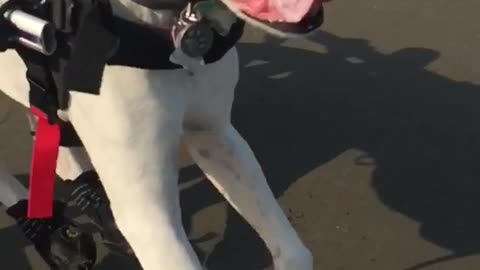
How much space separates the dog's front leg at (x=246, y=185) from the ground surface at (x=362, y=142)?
9.5 inches

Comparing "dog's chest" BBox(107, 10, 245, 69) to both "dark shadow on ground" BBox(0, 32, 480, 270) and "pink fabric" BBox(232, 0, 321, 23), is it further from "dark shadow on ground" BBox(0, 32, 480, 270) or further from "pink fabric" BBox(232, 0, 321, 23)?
"dark shadow on ground" BBox(0, 32, 480, 270)

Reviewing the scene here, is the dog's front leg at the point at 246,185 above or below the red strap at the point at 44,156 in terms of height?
below

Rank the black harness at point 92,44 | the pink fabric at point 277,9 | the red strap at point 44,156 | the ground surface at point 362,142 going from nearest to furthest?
the pink fabric at point 277,9 → the black harness at point 92,44 → the red strap at point 44,156 → the ground surface at point 362,142

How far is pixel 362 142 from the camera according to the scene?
2.85 m

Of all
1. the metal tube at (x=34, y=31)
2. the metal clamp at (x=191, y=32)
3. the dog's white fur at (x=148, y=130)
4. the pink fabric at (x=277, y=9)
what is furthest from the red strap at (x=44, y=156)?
the pink fabric at (x=277, y=9)

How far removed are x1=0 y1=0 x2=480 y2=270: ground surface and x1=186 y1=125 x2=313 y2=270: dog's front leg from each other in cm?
24

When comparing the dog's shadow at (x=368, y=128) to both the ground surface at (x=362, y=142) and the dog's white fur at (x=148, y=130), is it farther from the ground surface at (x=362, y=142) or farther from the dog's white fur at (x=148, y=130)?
the dog's white fur at (x=148, y=130)

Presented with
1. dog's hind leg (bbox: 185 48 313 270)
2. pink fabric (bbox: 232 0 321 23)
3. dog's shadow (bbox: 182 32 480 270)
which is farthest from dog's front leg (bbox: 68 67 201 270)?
dog's shadow (bbox: 182 32 480 270)

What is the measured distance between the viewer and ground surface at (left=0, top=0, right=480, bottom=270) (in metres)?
2.47

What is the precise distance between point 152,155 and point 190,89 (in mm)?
123

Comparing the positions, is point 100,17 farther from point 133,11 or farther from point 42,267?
point 42,267

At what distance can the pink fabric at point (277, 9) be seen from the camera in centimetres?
158

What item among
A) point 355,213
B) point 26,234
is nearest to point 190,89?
point 26,234

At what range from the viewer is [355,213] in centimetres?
258
